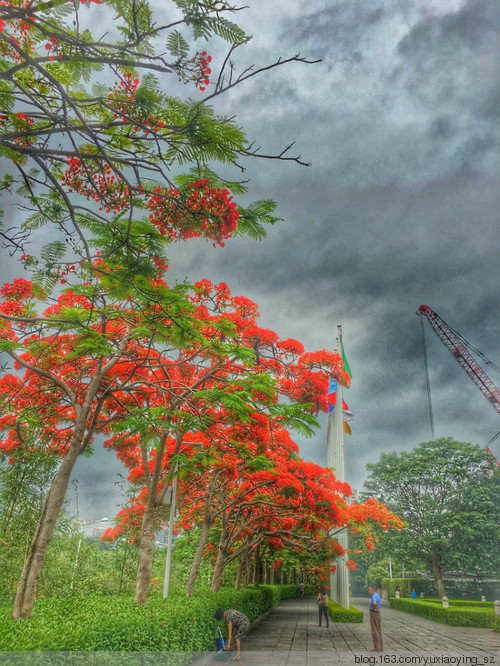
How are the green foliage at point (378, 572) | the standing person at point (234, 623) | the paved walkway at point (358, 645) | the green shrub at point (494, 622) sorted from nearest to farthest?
the standing person at point (234, 623), the paved walkway at point (358, 645), the green shrub at point (494, 622), the green foliage at point (378, 572)

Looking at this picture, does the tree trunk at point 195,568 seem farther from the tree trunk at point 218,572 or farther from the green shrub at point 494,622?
the green shrub at point 494,622

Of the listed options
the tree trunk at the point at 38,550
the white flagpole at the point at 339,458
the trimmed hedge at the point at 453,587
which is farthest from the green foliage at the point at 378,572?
the tree trunk at the point at 38,550

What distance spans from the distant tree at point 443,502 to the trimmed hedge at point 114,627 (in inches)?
969

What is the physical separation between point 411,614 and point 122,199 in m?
27.1

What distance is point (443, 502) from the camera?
101 feet

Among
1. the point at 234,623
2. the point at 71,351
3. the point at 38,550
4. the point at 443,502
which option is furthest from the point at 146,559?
the point at 443,502

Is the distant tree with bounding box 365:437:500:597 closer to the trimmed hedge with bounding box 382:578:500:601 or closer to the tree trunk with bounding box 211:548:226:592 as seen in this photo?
the trimmed hedge with bounding box 382:578:500:601

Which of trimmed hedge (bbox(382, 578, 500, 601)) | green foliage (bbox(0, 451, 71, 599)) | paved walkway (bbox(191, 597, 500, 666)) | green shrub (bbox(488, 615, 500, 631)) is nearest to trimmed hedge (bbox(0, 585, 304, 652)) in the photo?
paved walkway (bbox(191, 597, 500, 666))

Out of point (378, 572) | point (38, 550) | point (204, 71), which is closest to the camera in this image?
point (204, 71)

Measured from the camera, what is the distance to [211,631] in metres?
8.65

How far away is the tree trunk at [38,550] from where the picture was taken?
5.70 metres

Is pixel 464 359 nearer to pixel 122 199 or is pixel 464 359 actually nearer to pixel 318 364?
pixel 318 364

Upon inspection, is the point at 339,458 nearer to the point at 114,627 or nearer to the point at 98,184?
the point at 114,627

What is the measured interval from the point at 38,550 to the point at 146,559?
3003 millimetres
